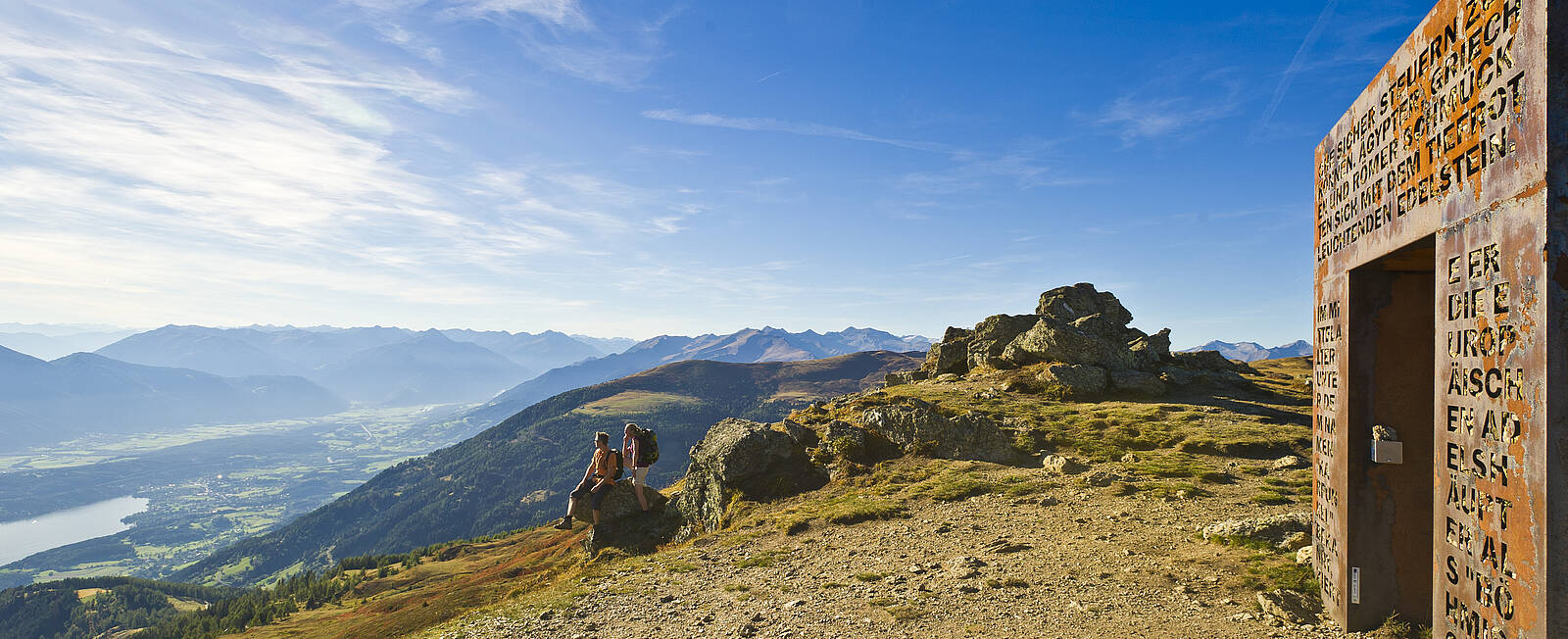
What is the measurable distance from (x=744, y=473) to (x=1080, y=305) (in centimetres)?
3233

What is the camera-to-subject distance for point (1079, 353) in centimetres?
3378

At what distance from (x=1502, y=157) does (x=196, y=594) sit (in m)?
208

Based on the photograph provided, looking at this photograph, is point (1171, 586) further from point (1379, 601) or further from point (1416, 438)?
point (1416, 438)

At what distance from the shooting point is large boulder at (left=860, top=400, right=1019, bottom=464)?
21.7 m

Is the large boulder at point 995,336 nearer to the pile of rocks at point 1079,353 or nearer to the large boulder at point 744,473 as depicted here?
the pile of rocks at point 1079,353

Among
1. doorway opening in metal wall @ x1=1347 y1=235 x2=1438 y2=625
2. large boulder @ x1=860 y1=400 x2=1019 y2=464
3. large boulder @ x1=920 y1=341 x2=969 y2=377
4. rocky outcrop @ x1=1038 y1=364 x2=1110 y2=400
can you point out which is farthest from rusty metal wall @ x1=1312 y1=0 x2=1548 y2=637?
large boulder @ x1=920 y1=341 x2=969 y2=377

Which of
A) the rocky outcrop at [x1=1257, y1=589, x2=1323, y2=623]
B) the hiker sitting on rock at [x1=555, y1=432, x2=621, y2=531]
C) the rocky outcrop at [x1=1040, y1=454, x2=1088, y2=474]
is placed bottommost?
the hiker sitting on rock at [x1=555, y1=432, x2=621, y2=531]

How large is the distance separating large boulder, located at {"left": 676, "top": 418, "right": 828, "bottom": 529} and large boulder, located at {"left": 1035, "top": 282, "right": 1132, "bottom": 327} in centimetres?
2748

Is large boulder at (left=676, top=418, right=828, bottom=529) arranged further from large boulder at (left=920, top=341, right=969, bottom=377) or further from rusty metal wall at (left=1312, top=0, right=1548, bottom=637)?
large boulder at (left=920, top=341, right=969, bottom=377)

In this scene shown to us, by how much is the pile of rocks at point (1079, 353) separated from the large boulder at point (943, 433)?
404 inches

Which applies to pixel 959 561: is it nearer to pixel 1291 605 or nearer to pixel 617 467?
pixel 1291 605

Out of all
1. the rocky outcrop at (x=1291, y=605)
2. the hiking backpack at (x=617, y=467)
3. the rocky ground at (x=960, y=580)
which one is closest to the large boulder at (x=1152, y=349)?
the rocky ground at (x=960, y=580)

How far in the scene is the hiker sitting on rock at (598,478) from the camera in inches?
839

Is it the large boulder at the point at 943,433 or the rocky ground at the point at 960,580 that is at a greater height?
the large boulder at the point at 943,433
